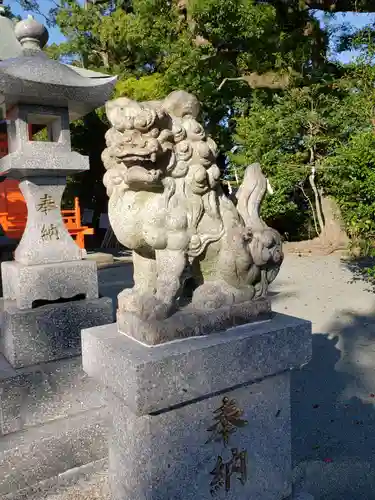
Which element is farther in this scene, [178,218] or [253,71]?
[253,71]

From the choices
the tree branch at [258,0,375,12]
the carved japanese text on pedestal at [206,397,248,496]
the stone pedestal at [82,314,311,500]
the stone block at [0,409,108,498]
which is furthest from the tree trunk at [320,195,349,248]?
the carved japanese text on pedestal at [206,397,248,496]

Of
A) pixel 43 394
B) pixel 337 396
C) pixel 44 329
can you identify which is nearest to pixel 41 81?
pixel 44 329

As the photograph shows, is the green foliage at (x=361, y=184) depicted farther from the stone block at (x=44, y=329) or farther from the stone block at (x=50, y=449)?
the stone block at (x=50, y=449)

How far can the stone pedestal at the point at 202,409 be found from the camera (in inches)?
57.7

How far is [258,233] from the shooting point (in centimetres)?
175

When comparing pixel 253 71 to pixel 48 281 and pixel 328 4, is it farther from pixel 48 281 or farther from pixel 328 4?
pixel 48 281

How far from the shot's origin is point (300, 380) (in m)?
3.63

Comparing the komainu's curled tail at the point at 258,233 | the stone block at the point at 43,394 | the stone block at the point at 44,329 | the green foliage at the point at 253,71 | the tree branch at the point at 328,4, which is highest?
the tree branch at the point at 328,4

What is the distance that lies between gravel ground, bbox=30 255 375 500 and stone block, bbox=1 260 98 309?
1040 mm

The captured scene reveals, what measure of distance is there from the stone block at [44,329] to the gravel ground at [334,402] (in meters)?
0.72

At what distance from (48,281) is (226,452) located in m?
1.48

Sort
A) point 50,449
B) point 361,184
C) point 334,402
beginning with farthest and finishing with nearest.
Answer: point 361,184
point 334,402
point 50,449

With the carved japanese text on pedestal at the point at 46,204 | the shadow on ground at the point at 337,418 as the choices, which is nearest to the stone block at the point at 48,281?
the carved japanese text on pedestal at the point at 46,204

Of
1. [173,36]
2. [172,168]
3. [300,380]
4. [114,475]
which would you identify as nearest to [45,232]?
[172,168]
